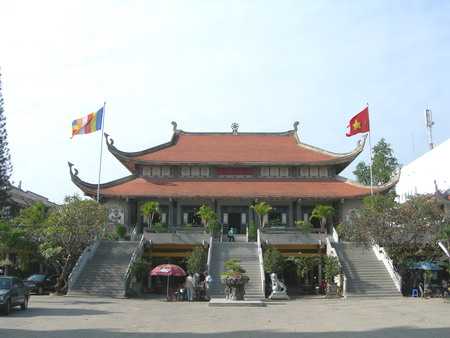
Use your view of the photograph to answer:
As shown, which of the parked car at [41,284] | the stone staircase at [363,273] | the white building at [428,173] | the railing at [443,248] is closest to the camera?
the railing at [443,248]

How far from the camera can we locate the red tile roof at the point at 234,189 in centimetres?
3400

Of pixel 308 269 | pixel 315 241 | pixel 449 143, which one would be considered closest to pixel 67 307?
pixel 308 269

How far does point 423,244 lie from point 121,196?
18.4 meters

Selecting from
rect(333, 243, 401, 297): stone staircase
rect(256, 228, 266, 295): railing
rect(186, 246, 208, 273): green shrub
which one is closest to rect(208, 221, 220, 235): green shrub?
rect(256, 228, 266, 295): railing

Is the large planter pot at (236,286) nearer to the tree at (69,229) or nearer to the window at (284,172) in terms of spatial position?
the tree at (69,229)

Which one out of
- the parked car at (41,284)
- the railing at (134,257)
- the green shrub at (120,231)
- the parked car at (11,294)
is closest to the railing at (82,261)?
the green shrub at (120,231)

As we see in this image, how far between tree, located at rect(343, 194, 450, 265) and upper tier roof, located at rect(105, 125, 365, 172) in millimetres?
10271

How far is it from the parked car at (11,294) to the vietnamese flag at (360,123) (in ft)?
72.0

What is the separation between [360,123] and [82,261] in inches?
731

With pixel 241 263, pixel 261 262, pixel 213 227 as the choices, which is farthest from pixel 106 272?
pixel 261 262

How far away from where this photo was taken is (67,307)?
1948 cm

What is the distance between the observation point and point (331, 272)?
26.4 metres

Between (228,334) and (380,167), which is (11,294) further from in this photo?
(380,167)

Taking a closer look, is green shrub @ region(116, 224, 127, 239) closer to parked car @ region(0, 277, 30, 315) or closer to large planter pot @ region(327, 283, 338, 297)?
parked car @ region(0, 277, 30, 315)
